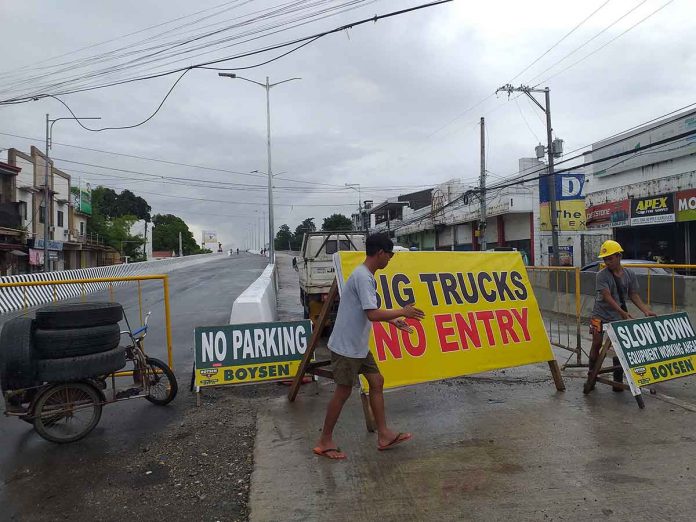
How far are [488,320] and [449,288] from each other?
0.59 meters

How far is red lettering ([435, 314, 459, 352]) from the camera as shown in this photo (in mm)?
5348

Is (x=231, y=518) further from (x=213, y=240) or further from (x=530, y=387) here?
(x=213, y=240)

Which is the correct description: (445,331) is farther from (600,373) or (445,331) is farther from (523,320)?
(600,373)

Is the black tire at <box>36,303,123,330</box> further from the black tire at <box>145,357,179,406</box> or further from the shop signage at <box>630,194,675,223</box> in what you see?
the shop signage at <box>630,194,675,223</box>

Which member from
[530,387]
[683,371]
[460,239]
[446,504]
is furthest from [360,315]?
[460,239]

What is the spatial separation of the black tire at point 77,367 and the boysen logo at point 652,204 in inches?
911

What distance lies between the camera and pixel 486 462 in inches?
155

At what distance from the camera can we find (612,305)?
5539 millimetres

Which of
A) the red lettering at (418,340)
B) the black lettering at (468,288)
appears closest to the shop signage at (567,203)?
the black lettering at (468,288)

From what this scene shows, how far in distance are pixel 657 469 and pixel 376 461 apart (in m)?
2.07

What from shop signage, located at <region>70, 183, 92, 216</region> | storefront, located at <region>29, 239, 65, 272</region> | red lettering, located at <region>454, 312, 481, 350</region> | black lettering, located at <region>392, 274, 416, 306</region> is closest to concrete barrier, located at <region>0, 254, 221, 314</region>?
black lettering, located at <region>392, 274, 416, 306</region>

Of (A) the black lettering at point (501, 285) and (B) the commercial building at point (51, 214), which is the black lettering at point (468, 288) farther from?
(B) the commercial building at point (51, 214)

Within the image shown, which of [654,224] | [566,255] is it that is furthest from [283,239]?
[654,224]

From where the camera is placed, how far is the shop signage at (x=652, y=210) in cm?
2128
